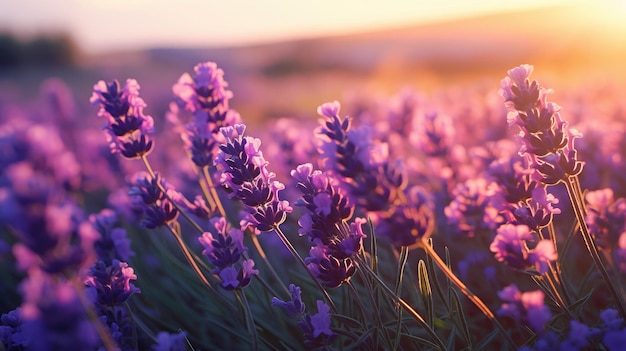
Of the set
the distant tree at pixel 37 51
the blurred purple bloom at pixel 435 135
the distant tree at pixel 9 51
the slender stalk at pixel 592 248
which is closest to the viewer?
the slender stalk at pixel 592 248

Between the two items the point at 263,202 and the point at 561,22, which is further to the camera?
the point at 561,22

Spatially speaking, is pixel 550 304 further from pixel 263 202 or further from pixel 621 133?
pixel 621 133

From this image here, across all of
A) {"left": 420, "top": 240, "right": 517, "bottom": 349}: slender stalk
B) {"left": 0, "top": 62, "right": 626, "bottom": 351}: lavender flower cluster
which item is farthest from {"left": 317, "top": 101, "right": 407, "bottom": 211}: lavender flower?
{"left": 420, "top": 240, "right": 517, "bottom": 349}: slender stalk

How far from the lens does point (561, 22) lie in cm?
3450

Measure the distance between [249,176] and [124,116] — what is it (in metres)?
0.59

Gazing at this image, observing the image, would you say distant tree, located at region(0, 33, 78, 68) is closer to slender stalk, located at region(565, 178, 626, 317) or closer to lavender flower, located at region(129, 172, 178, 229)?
lavender flower, located at region(129, 172, 178, 229)

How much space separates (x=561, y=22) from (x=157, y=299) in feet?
116

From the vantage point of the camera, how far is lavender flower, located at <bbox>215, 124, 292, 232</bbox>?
5.45 feet

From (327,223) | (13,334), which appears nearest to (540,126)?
(327,223)

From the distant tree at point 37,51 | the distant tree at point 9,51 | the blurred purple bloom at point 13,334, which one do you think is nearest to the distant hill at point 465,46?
the distant tree at point 37,51

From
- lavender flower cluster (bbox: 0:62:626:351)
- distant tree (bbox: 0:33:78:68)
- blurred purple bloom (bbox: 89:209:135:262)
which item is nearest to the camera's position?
lavender flower cluster (bbox: 0:62:626:351)

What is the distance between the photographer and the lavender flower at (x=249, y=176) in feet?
5.45

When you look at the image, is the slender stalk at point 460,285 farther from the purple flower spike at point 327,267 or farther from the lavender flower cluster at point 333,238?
the purple flower spike at point 327,267

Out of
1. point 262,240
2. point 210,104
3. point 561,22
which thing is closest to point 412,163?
point 262,240
